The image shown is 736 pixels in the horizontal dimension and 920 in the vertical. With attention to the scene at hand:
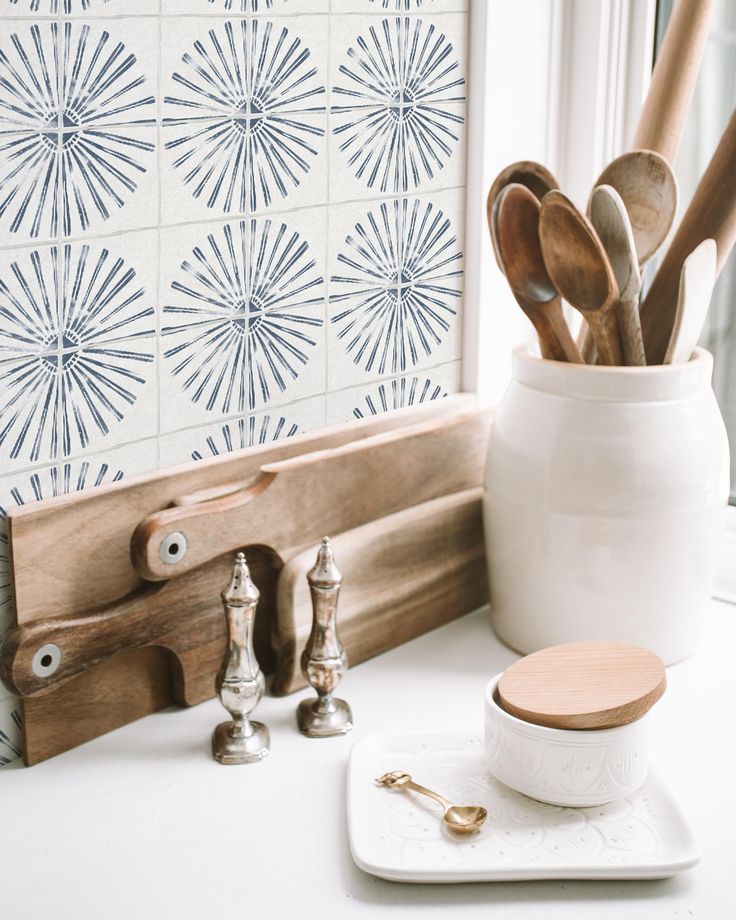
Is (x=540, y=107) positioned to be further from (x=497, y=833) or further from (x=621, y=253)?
(x=497, y=833)

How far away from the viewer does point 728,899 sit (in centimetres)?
63

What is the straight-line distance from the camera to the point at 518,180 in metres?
0.87

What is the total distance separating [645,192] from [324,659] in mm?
397

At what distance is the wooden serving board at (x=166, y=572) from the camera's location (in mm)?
728

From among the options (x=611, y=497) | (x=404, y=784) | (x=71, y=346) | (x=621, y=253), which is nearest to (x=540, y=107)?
(x=621, y=253)

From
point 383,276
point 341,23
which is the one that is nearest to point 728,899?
point 383,276

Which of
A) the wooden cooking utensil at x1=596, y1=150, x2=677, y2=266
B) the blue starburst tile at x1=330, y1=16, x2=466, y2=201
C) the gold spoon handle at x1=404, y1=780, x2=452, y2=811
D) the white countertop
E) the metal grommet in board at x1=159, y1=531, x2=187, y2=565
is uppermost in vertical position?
the blue starburst tile at x1=330, y1=16, x2=466, y2=201

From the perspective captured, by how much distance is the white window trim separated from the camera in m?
0.95

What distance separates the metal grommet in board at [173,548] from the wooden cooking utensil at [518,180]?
299 millimetres

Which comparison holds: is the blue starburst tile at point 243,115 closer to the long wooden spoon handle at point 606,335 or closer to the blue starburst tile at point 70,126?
the blue starburst tile at point 70,126

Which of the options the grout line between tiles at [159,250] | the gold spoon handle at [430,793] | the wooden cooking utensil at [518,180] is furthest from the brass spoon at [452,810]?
the wooden cooking utensil at [518,180]

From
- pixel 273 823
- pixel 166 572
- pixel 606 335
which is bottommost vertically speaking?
pixel 273 823

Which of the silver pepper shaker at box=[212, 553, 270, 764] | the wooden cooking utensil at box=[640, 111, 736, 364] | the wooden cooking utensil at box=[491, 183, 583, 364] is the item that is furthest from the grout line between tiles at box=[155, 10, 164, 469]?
the wooden cooking utensil at box=[640, 111, 736, 364]

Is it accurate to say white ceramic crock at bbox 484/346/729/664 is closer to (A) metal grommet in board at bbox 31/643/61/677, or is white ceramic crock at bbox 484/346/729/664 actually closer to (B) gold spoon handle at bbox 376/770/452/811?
(B) gold spoon handle at bbox 376/770/452/811
